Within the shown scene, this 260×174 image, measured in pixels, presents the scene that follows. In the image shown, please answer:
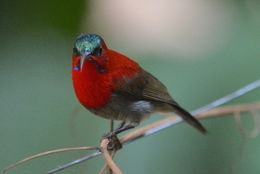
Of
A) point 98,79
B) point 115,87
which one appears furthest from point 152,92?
point 98,79

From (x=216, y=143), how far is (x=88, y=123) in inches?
32.8

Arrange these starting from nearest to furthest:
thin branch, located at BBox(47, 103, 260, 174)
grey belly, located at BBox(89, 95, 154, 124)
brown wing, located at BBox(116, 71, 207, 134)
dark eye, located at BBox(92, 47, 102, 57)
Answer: thin branch, located at BBox(47, 103, 260, 174) < dark eye, located at BBox(92, 47, 102, 57) < grey belly, located at BBox(89, 95, 154, 124) < brown wing, located at BBox(116, 71, 207, 134)

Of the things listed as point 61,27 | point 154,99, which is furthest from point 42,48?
Answer: point 154,99

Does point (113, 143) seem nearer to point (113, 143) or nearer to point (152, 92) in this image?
point (113, 143)

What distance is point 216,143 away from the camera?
308 cm

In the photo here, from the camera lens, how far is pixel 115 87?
298cm

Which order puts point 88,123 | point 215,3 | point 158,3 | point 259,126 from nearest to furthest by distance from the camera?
point 259,126 < point 88,123 < point 215,3 < point 158,3

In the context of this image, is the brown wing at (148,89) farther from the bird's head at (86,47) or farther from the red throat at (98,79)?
the bird's head at (86,47)

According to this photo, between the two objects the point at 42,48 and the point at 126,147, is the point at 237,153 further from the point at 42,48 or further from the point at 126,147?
the point at 42,48

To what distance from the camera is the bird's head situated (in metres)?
2.65

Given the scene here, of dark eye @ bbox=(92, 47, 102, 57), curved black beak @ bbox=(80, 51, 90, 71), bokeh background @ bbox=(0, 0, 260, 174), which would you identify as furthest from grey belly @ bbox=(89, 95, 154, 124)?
curved black beak @ bbox=(80, 51, 90, 71)

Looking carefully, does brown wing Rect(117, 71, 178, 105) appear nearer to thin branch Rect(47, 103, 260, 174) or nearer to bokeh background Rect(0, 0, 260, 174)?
bokeh background Rect(0, 0, 260, 174)

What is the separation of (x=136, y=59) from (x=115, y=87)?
65 centimetres

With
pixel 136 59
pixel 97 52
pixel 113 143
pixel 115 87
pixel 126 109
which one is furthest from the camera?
pixel 136 59
